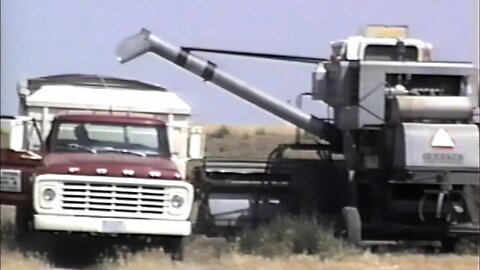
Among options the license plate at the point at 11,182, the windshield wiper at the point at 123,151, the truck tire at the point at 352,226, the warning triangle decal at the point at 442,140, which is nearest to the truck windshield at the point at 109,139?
the windshield wiper at the point at 123,151

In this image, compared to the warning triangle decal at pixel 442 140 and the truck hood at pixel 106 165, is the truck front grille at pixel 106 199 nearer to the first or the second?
the truck hood at pixel 106 165

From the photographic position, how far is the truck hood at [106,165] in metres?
15.3

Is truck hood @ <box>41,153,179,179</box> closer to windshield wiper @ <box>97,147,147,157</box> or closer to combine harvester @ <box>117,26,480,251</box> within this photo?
windshield wiper @ <box>97,147,147,157</box>

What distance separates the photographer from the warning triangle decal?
17781 millimetres

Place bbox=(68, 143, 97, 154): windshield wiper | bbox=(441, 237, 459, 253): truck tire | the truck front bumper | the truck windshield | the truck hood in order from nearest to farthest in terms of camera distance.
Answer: the truck front bumper < the truck hood < bbox=(68, 143, 97, 154): windshield wiper < the truck windshield < bbox=(441, 237, 459, 253): truck tire

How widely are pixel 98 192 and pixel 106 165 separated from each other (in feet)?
1.28

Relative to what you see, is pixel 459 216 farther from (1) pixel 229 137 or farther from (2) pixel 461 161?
(1) pixel 229 137

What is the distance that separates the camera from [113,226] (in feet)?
49.7

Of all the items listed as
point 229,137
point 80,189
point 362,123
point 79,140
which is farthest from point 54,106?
point 229,137

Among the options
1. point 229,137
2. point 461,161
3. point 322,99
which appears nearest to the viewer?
point 461,161

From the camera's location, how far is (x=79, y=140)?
53.8 feet

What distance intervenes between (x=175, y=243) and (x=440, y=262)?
3.82 metres

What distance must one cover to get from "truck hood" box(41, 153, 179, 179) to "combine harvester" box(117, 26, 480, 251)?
2.36 metres

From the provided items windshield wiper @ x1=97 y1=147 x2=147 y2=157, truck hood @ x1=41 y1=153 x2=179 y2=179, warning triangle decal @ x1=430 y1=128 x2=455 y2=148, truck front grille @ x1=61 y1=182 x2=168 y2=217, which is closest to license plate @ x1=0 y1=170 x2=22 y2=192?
truck hood @ x1=41 y1=153 x2=179 y2=179
